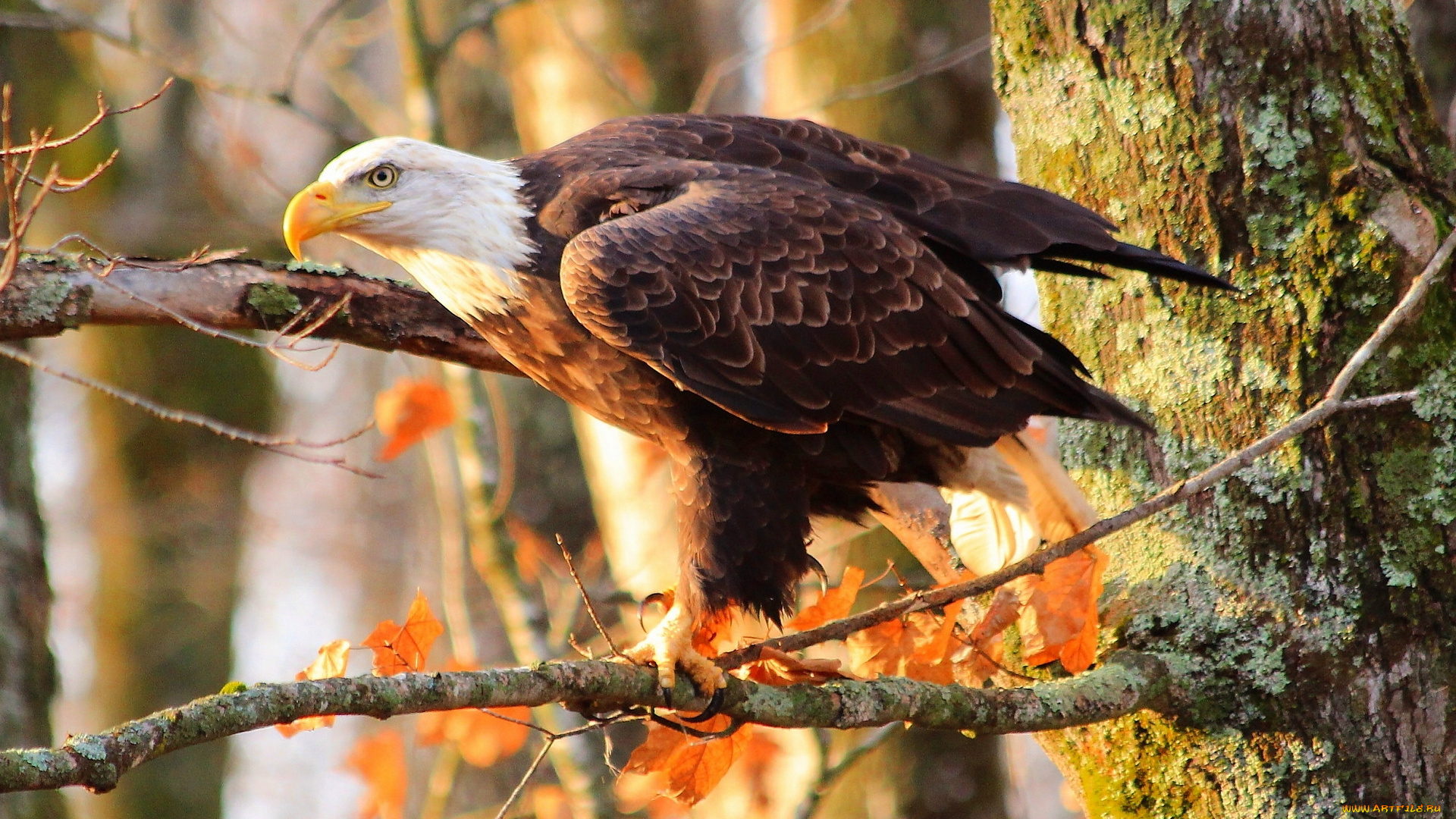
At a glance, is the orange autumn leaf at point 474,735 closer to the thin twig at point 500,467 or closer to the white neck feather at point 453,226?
the thin twig at point 500,467

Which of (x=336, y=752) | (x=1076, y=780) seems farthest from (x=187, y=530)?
(x=336, y=752)

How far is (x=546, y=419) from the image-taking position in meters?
7.26

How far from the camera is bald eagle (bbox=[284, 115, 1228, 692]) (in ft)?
9.82

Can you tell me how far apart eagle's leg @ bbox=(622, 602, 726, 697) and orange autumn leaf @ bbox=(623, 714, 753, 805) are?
87 millimetres

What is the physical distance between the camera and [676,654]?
2.91 m

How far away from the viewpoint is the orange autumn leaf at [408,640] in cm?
264

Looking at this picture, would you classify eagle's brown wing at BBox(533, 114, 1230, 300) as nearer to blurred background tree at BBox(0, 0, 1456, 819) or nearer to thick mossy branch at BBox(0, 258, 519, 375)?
thick mossy branch at BBox(0, 258, 519, 375)

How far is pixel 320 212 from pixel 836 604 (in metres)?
1.58

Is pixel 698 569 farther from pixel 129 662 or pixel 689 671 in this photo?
pixel 129 662

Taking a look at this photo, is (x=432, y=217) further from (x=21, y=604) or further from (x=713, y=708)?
(x=21, y=604)

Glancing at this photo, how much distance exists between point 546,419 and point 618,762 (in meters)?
1.95

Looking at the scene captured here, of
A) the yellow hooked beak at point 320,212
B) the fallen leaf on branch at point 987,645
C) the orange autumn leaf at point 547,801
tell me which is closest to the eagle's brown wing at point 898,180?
the yellow hooked beak at point 320,212

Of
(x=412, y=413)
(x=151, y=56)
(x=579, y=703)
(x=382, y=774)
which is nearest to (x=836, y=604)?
(x=579, y=703)

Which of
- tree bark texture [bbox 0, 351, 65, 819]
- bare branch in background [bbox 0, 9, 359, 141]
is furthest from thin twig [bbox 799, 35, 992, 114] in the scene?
tree bark texture [bbox 0, 351, 65, 819]
